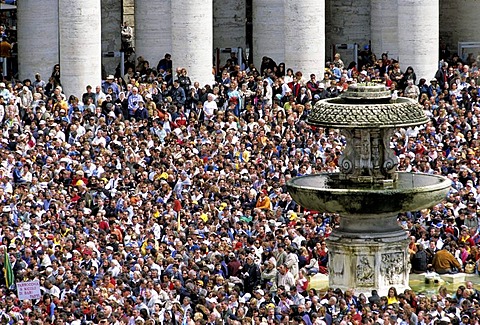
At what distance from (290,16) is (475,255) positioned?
916 inches

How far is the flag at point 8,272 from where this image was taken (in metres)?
58.9

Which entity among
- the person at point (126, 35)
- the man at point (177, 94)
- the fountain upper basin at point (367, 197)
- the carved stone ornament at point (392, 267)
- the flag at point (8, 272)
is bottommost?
the flag at point (8, 272)

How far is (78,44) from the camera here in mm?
79312

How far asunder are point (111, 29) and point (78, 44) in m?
11.8

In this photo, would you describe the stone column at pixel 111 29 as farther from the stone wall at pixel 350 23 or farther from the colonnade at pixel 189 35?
the stone wall at pixel 350 23

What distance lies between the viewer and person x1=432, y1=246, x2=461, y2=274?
204 ft

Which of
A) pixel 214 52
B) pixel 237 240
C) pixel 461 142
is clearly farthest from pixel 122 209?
pixel 214 52

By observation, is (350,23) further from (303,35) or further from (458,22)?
(303,35)

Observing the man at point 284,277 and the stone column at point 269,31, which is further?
the stone column at point 269,31

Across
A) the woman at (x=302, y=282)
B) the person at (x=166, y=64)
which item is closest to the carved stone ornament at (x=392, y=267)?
the woman at (x=302, y=282)

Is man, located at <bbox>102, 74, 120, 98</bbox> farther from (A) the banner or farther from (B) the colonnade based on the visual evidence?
(A) the banner

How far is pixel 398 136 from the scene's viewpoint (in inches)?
2906

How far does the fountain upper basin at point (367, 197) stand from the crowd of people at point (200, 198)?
2.55 meters

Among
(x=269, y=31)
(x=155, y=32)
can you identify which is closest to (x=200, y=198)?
(x=155, y=32)
